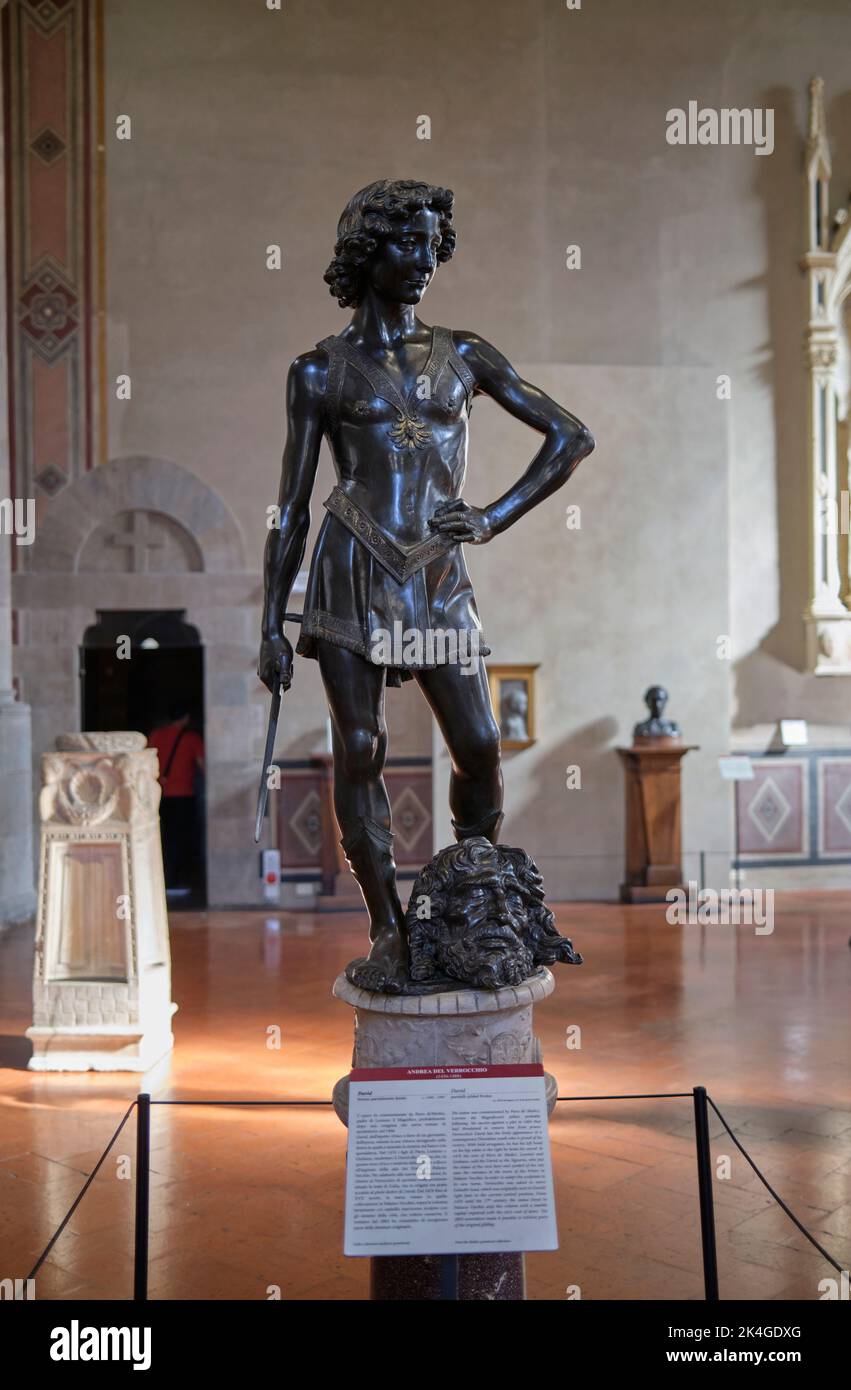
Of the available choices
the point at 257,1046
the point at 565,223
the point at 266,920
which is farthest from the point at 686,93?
the point at 257,1046

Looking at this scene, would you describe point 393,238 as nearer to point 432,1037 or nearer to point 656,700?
point 432,1037

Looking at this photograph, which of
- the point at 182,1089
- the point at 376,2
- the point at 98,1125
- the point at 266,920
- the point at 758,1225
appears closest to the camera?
the point at 758,1225

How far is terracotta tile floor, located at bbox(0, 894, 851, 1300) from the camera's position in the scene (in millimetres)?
3582

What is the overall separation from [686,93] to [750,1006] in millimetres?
6972

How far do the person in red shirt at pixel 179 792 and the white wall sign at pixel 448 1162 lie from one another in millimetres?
7564

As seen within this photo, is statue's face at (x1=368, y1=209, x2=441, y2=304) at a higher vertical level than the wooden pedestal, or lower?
higher

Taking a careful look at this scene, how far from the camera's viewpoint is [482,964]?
302cm

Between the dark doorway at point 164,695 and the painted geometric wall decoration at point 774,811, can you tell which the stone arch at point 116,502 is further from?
the painted geometric wall decoration at point 774,811

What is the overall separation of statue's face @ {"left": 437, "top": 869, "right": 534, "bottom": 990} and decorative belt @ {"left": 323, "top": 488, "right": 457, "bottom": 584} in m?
0.75

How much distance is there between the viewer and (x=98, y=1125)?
488 cm

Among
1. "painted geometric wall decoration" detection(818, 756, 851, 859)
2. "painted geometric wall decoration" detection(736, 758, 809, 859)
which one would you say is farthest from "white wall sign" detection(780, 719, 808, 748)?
"painted geometric wall decoration" detection(818, 756, 851, 859)

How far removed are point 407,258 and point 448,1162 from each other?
2057mm

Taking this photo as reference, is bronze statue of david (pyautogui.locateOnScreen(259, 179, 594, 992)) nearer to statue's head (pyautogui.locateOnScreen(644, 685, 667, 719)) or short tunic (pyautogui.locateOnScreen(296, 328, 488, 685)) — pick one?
short tunic (pyautogui.locateOnScreen(296, 328, 488, 685))

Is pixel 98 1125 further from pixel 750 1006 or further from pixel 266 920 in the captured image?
pixel 266 920
